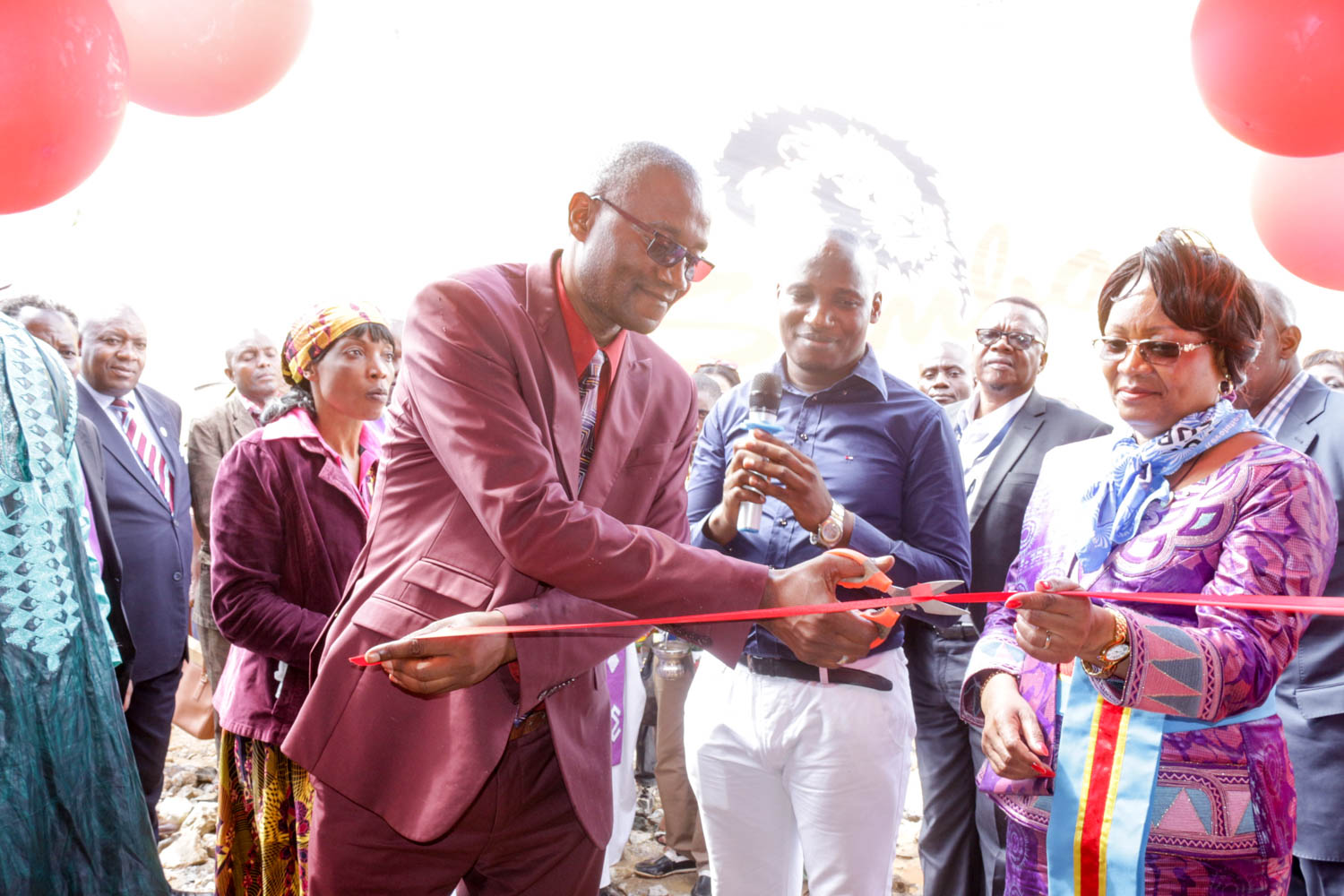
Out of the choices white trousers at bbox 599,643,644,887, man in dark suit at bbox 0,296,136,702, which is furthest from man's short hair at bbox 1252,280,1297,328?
man in dark suit at bbox 0,296,136,702

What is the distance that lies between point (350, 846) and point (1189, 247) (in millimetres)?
2034

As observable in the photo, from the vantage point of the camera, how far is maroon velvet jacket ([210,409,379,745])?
250 centimetres

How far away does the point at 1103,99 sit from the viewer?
829 centimetres

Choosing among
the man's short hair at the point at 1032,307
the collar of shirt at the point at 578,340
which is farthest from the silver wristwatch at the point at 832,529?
the man's short hair at the point at 1032,307

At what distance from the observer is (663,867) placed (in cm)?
419

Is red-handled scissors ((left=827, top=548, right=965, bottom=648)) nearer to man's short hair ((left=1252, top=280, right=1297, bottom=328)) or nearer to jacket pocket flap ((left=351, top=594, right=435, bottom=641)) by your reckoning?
jacket pocket flap ((left=351, top=594, right=435, bottom=641))

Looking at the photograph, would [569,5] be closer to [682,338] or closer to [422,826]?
[682,338]

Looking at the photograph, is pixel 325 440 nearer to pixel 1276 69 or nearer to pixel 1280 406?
pixel 1280 406

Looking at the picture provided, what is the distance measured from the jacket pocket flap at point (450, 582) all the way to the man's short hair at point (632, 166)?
2.70 feet

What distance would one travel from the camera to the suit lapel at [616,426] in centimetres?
188

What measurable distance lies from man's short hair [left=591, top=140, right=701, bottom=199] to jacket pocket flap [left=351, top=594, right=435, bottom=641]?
918 millimetres

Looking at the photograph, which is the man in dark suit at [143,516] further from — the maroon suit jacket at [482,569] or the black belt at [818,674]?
the black belt at [818,674]

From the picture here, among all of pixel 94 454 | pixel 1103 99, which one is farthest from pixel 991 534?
pixel 1103 99

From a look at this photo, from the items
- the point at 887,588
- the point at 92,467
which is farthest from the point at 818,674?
the point at 92,467
